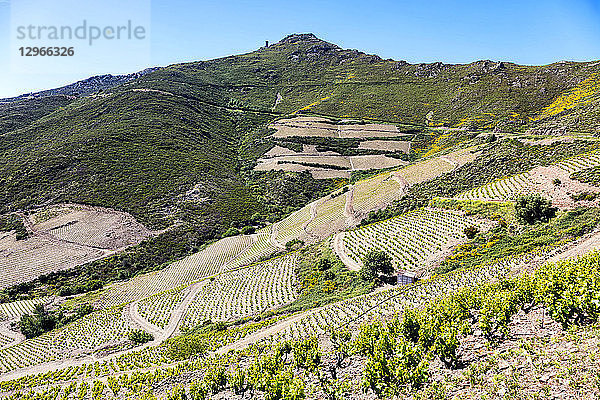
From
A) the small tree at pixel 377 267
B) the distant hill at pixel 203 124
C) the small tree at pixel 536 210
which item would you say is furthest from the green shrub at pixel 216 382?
the distant hill at pixel 203 124

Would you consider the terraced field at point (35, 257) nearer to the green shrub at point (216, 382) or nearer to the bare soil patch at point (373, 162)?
the green shrub at point (216, 382)

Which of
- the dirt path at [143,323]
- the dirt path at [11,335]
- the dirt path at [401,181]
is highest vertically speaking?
the dirt path at [401,181]

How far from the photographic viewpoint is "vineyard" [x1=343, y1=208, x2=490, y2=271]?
38.9 m

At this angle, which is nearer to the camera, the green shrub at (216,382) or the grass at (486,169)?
the green shrub at (216,382)

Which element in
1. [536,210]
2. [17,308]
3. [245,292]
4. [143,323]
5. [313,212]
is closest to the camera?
[536,210]

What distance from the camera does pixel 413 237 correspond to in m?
44.5

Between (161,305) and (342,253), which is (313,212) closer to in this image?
(342,253)

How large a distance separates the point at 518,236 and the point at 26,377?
50.9 metres

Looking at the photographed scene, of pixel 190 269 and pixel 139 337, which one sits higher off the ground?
pixel 190 269

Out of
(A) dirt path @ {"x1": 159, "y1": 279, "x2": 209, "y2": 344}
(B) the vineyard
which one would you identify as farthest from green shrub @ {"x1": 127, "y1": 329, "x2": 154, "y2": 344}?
(B) the vineyard

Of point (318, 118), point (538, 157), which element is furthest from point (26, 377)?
point (318, 118)

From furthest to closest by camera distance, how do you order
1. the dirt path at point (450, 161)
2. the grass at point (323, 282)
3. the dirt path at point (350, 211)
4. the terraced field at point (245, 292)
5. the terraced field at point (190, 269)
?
the dirt path at point (450, 161)
the dirt path at point (350, 211)
the terraced field at point (190, 269)
the terraced field at point (245, 292)
the grass at point (323, 282)

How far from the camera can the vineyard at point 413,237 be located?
3894cm

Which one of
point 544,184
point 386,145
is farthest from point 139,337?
point 386,145
